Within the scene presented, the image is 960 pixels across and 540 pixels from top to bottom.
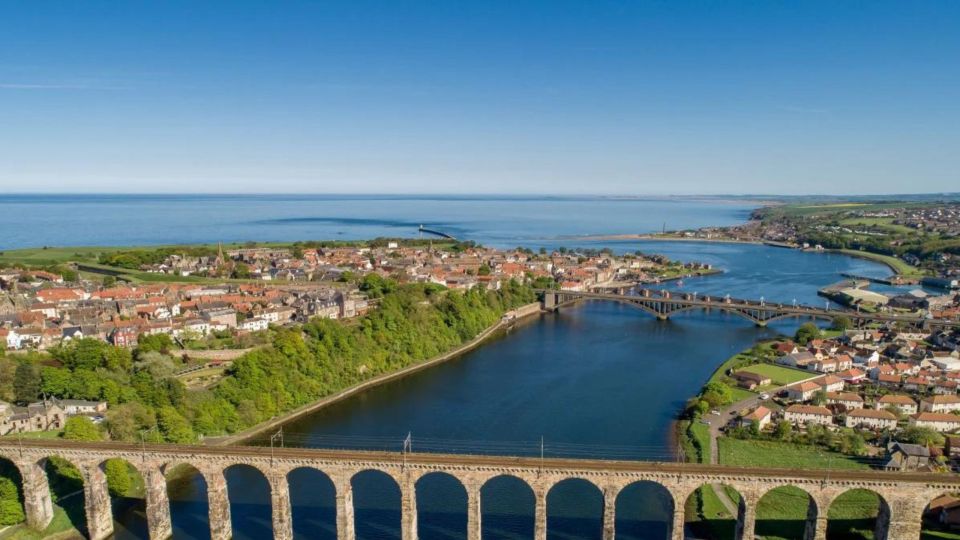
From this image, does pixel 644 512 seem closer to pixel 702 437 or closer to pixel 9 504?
pixel 702 437

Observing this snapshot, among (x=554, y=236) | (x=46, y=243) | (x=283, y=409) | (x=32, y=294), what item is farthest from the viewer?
(x=554, y=236)

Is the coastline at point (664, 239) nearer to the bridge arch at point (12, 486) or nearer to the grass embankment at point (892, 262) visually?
the grass embankment at point (892, 262)

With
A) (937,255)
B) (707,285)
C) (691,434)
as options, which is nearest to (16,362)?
(691,434)

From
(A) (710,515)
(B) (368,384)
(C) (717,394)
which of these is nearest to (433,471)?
(A) (710,515)

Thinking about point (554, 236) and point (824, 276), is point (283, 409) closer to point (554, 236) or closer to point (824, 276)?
point (824, 276)

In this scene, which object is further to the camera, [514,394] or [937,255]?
[937,255]

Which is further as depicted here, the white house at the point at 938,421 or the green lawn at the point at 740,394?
the green lawn at the point at 740,394

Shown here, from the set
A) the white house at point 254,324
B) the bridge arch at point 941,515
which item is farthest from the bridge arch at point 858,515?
the white house at point 254,324

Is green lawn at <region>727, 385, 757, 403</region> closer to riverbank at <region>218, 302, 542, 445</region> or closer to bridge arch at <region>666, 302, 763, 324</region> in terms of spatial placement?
riverbank at <region>218, 302, 542, 445</region>
